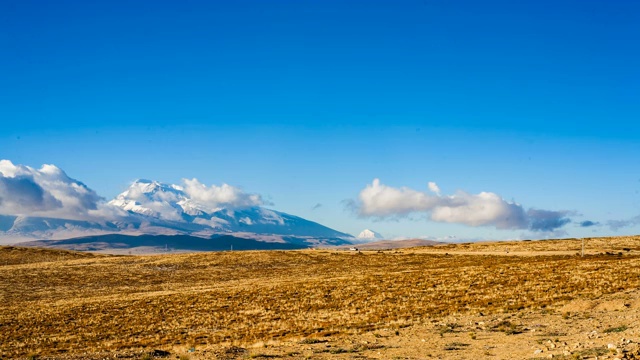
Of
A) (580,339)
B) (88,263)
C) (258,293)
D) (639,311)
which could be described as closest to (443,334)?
(580,339)

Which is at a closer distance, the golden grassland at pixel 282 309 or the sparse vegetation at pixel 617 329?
the sparse vegetation at pixel 617 329

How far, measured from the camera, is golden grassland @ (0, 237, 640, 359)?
28.7 meters

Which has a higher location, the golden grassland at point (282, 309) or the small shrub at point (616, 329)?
the small shrub at point (616, 329)

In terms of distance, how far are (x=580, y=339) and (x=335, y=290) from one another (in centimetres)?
3082

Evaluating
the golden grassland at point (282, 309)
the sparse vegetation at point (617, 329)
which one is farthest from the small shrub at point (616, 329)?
→ the golden grassland at point (282, 309)

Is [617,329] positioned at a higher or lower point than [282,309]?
higher

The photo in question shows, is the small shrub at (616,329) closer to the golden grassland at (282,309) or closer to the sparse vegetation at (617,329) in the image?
the sparse vegetation at (617,329)

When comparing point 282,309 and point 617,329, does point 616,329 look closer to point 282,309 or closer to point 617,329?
point 617,329

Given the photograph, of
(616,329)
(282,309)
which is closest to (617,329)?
(616,329)

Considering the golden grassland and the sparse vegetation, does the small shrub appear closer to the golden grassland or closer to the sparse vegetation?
the sparse vegetation

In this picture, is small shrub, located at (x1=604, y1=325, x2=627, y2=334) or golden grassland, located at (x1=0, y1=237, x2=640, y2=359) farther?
golden grassland, located at (x1=0, y1=237, x2=640, y2=359)

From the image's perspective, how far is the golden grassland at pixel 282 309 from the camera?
94.2ft

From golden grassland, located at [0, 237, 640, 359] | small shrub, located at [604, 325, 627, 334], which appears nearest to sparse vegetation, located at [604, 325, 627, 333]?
small shrub, located at [604, 325, 627, 334]

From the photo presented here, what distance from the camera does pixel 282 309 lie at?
4347 cm
